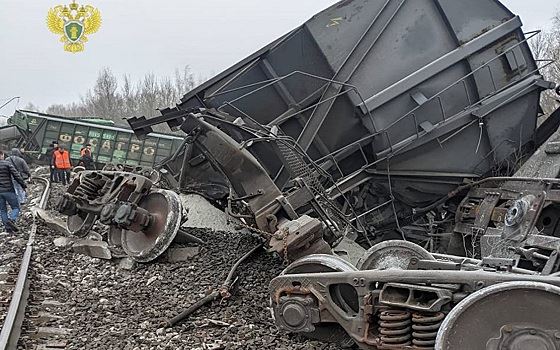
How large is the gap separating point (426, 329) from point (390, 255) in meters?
1.51

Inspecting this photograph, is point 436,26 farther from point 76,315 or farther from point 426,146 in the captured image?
point 76,315

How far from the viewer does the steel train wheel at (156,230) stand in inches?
223

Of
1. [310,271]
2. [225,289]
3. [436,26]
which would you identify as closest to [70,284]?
[225,289]

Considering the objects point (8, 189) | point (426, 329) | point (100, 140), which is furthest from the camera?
point (100, 140)

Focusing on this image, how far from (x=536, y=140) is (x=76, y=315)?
19.7ft

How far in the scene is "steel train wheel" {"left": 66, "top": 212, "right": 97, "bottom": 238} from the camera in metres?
6.27

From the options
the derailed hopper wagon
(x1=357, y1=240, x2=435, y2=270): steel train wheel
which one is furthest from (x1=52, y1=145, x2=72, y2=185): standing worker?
(x1=357, y1=240, x2=435, y2=270): steel train wheel

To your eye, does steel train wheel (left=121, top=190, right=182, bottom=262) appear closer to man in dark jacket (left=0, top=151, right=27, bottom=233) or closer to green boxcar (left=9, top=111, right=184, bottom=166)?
man in dark jacket (left=0, top=151, right=27, bottom=233)

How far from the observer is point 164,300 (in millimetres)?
4879

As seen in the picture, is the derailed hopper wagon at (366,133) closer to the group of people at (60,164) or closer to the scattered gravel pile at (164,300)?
the scattered gravel pile at (164,300)

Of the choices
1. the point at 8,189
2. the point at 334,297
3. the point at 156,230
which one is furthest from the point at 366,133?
the point at 8,189

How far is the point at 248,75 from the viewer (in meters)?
6.79

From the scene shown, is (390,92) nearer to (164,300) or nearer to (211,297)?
(211,297)

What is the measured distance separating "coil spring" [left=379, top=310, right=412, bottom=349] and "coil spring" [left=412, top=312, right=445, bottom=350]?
6 centimetres
